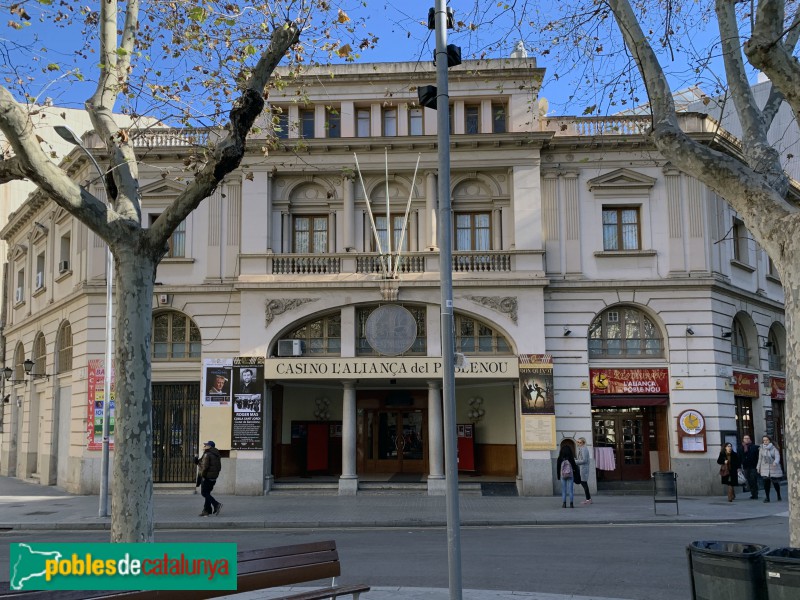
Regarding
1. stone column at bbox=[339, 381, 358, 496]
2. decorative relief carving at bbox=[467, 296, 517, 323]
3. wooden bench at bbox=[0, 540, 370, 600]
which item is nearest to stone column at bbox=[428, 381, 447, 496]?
stone column at bbox=[339, 381, 358, 496]

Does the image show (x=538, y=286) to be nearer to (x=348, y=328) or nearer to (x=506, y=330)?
(x=506, y=330)

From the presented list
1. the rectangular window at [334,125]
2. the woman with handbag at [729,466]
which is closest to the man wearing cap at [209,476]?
the rectangular window at [334,125]

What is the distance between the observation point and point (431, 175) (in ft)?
79.0

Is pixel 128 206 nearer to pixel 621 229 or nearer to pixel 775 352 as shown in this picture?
pixel 621 229

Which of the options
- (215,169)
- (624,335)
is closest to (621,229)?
(624,335)

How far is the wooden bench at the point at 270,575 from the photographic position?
18.7 ft

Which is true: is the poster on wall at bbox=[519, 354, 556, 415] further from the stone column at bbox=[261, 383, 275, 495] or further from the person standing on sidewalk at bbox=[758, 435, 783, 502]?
the stone column at bbox=[261, 383, 275, 495]

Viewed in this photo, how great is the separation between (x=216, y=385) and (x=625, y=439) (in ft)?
41.1

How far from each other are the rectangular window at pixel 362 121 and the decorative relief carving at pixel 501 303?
21.2 ft

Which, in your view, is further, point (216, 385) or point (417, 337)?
point (417, 337)

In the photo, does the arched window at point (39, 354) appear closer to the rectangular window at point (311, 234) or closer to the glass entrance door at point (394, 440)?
the rectangular window at point (311, 234)

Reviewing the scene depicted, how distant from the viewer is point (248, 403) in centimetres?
2289

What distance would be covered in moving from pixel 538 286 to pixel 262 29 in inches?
564

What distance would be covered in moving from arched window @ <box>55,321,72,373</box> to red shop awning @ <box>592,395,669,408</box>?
1762cm
